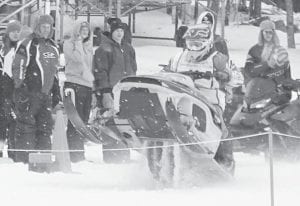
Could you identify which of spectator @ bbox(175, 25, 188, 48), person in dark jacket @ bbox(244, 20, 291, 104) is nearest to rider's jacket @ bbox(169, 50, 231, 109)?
spectator @ bbox(175, 25, 188, 48)

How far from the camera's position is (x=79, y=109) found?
1009 centimetres

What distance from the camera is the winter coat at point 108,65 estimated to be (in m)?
9.96

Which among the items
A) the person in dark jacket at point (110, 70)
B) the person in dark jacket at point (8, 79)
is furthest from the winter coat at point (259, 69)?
the person in dark jacket at point (8, 79)

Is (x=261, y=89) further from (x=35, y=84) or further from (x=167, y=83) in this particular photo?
(x=167, y=83)

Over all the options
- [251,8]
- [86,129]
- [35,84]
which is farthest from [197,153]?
[251,8]

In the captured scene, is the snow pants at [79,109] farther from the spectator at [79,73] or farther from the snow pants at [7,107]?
the snow pants at [7,107]

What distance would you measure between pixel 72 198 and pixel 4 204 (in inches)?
24.5

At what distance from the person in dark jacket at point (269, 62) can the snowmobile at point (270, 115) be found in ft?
0.21

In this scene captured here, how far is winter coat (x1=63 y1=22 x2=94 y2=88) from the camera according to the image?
9.98 m

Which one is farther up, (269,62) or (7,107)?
(269,62)

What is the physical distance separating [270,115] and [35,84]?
266 centimetres

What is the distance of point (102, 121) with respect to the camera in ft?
25.4

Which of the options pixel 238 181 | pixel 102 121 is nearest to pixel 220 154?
pixel 238 181

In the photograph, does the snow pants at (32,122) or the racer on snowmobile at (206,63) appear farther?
the snow pants at (32,122)
